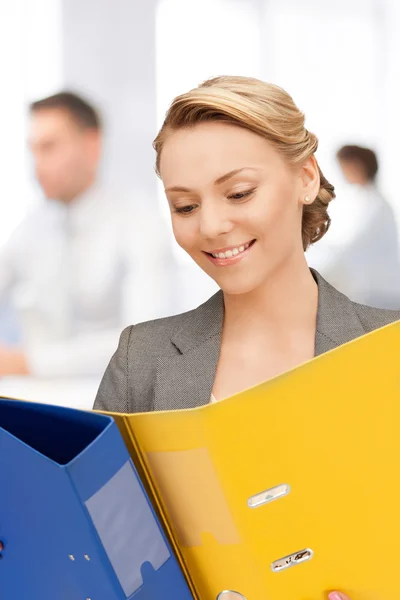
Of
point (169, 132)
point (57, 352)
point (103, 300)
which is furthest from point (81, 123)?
point (169, 132)

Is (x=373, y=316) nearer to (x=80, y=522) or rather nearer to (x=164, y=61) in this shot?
(x=80, y=522)

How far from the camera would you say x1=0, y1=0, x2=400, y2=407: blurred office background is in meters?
3.97

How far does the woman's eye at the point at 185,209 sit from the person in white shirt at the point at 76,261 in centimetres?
266

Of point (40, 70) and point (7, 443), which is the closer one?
point (7, 443)

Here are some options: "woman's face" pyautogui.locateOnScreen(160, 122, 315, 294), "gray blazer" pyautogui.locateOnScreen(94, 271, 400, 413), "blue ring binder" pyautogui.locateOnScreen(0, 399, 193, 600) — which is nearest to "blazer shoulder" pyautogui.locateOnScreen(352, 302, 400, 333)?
"gray blazer" pyautogui.locateOnScreen(94, 271, 400, 413)

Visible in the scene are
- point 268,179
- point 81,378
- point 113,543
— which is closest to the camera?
point 113,543

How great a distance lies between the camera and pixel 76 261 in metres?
3.94

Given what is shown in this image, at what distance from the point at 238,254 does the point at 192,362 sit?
23cm

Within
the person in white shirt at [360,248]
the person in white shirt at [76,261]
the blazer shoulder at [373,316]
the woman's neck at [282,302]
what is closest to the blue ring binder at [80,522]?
the woman's neck at [282,302]

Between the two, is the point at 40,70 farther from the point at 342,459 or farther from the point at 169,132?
the point at 342,459

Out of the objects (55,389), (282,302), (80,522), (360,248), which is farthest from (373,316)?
(360,248)

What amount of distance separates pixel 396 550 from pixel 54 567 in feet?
1.12

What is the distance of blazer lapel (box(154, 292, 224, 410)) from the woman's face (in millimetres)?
148

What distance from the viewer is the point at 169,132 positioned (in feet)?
4.12
